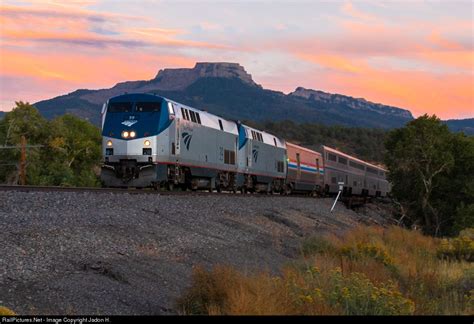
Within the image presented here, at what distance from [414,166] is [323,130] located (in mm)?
104387

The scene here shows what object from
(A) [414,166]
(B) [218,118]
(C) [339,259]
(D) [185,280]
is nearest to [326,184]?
(A) [414,166]

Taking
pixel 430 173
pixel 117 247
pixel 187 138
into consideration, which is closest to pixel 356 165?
pixel 430 173

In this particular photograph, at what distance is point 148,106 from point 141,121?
0.85 m

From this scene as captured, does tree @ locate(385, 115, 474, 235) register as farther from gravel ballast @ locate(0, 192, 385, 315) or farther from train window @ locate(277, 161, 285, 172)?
gravel ballast @ locate(0, 192, 385, 315)

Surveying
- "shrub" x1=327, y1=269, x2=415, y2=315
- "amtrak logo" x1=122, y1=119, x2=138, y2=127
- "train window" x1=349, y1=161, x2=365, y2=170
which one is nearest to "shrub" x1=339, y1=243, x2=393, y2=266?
"shrub" x1=327, y1=269, x2=415, y2=315

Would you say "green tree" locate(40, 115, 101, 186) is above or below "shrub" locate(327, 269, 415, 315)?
above

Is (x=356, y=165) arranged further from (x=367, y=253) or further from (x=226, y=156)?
(x=367, y=253)

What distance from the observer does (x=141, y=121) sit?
83.4 ft

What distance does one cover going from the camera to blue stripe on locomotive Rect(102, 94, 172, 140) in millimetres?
25120

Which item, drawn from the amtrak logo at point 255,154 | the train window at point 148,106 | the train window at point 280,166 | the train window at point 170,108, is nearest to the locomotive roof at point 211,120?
the train window at point 170,108

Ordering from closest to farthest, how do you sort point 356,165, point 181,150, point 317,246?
point 317,246 → point 181,150 → point 356,165

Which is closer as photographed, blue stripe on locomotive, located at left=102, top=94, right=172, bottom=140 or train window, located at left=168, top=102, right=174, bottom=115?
blue stripe on locomotive, located at left=102, top=94, right=172, bottom=140

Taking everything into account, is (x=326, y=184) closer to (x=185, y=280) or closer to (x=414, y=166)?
(x=414, y=166)

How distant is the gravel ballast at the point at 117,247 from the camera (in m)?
9.83
